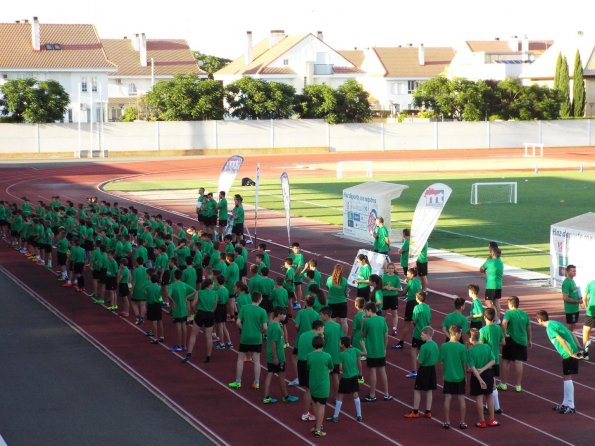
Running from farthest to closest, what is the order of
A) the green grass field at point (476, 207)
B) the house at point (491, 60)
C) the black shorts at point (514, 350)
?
the house at point (491, 60)
the green grass field at point (476, 207)
the black shorts at point (514, 350)

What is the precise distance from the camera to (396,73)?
126562 millimetres

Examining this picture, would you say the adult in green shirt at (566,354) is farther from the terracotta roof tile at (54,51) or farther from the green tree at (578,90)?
the terracotta roof tile at (54,51)

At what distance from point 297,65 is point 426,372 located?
89.5 meters

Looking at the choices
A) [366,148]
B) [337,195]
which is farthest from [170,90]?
[337,195]

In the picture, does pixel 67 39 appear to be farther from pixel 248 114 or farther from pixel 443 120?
pixel 443 120

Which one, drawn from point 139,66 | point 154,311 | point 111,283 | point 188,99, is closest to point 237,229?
point 111,283

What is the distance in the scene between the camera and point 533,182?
4984cm

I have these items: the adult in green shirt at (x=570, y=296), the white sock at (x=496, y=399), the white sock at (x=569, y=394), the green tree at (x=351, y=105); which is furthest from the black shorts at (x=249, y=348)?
the green tree at (x=351, y=105)

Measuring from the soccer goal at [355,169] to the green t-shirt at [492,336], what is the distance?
3980 cm

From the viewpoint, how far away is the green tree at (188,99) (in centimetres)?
7388

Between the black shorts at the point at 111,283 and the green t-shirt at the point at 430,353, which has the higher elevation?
the green t-shirt at the point at 430,353

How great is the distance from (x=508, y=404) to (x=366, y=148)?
208 ft

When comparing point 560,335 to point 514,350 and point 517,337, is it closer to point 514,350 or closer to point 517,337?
point 517,337

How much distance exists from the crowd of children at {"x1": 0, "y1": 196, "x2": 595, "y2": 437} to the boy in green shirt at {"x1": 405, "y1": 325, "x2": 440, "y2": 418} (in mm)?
14
